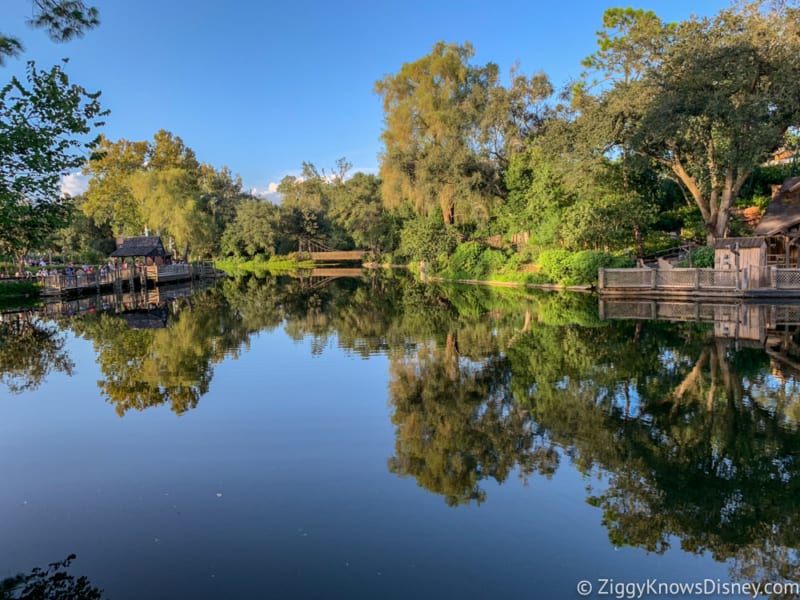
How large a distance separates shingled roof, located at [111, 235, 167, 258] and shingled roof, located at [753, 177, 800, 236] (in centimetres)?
4441

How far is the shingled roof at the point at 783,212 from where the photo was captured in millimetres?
26812

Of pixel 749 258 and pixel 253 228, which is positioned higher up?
pixel 253 228

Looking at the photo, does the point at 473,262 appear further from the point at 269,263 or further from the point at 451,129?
the point at 269,263

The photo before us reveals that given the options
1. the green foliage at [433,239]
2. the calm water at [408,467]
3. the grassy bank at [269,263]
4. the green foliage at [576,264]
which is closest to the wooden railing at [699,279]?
the green foliage at [576,264]

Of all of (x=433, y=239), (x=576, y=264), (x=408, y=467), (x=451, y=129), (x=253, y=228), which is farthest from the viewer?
(x=253, y=228)

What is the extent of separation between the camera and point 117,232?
6531 centimetres

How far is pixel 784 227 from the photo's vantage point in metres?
26.8

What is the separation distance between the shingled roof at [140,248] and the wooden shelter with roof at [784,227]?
44453 mm

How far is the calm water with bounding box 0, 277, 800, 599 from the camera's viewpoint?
5.26m

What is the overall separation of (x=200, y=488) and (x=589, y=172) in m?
26.9

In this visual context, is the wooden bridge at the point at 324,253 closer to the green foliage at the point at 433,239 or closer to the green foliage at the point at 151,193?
the green foliage at the point at 151,193

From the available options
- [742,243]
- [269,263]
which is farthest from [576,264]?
[269,263]

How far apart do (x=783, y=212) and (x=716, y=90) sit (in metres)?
8.34

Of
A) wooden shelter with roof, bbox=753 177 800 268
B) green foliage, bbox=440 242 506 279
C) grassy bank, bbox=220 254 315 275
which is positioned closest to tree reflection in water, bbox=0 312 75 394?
green foliage, bbox=440 242 506 279
